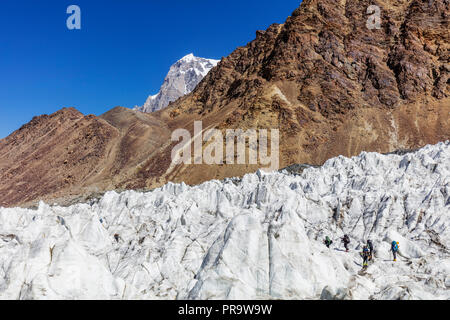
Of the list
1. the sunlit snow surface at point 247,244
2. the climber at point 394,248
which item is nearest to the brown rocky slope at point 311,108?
the sunlit snow surface at point 247,244

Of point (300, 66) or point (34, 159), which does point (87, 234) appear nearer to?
point (300, 66)

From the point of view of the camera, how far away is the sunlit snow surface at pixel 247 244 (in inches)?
461

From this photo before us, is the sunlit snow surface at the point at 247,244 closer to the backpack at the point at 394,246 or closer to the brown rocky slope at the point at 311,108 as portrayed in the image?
the backpack at the point at 394,246

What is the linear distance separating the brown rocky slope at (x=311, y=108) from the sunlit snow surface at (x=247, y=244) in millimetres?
54504

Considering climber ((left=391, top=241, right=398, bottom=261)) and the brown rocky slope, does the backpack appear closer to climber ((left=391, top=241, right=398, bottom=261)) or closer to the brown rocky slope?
climber ((left=391, top=241, right=398, bottom=261))

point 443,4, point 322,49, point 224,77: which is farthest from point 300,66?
point 443,4

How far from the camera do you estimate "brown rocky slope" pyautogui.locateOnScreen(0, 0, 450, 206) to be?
306ft

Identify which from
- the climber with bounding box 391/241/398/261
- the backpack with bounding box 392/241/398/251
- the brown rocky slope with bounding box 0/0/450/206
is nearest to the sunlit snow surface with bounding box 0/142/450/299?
the climber with bounding box 391/241/398/261

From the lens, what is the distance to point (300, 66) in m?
112

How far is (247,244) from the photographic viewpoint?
42.2ft

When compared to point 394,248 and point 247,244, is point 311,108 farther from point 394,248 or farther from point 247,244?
point 247,244

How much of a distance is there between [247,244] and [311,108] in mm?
96612

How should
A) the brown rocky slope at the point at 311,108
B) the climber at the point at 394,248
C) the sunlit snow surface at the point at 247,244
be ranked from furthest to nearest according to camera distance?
the brown rocky slope at the point at 311,108 → the climber at the point at 394,248 → the sunlit snow surface at the point at 247,244
